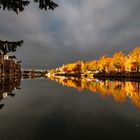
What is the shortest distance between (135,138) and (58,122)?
562 cm

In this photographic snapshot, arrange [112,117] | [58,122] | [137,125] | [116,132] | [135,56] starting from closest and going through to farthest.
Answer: [116,132]
[137,125]
[58,122]
[112,117]
[135,56]

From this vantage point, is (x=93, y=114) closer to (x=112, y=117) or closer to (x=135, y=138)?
(x=112, y=117)

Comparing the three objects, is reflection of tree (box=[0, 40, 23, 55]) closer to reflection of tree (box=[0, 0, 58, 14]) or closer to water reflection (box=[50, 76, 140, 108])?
reflection of tree (box=[0, 0, 58, 14])

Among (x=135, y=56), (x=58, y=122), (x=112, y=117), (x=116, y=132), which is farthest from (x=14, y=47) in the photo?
(x=135, y=56)

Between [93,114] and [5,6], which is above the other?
[5,6]

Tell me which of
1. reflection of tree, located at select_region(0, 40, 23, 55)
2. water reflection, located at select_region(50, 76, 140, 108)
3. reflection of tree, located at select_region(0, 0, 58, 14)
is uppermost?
reflection of tree, located at select_region(0, 0, 58, 14)

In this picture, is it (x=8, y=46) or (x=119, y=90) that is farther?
(x=119, y=90)

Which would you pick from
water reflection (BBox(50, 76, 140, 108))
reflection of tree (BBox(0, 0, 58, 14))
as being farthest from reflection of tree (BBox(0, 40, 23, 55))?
water reflection (BBox(50, 76, 140, 108))

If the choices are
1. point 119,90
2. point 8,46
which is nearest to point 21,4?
point 8,46

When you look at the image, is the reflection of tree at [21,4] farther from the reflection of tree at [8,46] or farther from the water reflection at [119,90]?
the water reflection at [119,90]

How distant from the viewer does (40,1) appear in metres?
8.94

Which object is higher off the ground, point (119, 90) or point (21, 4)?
point (21, 4)

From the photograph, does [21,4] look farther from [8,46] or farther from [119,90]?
[119,90]

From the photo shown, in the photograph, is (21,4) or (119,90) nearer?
(21,4)
